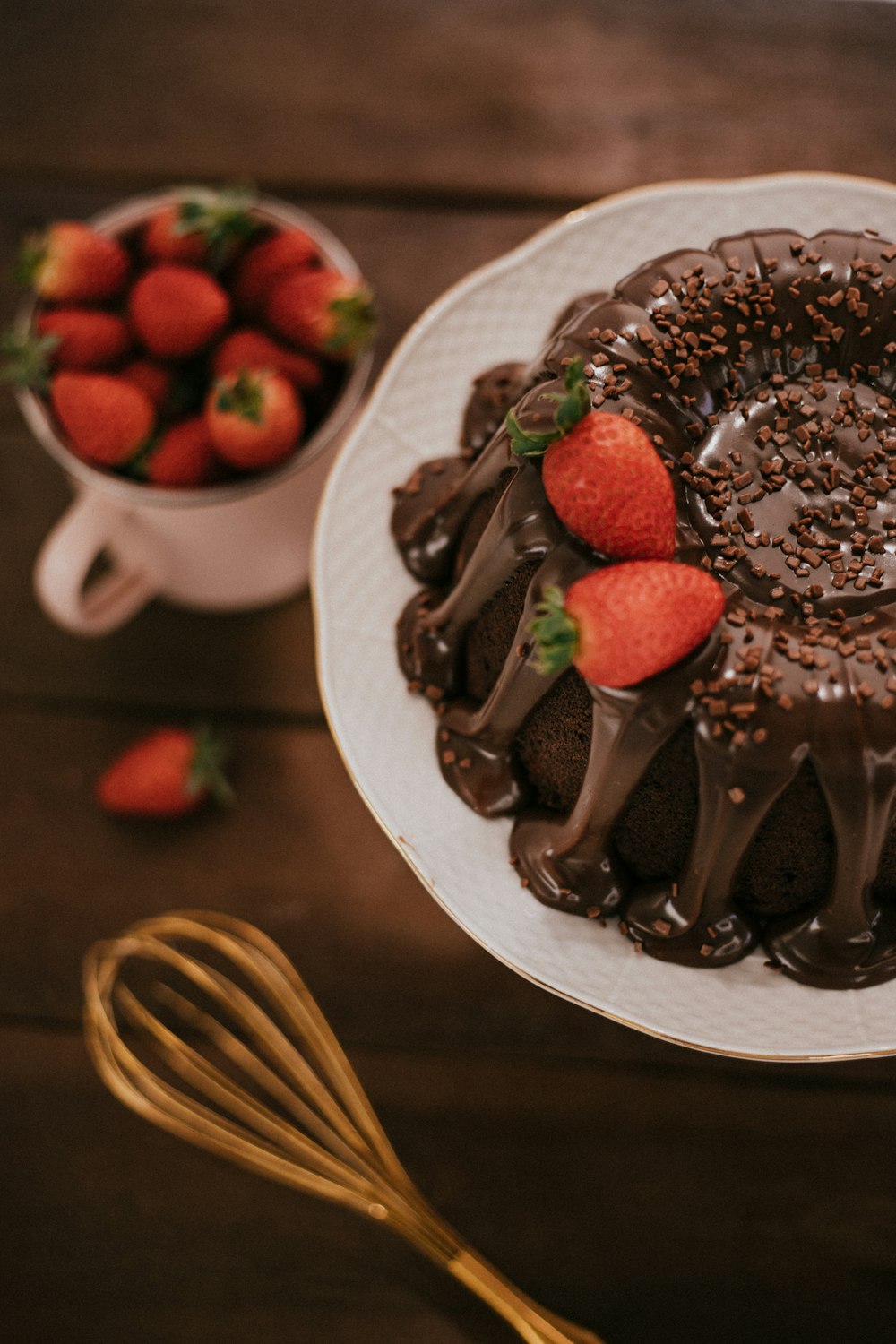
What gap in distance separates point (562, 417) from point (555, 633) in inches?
6.2

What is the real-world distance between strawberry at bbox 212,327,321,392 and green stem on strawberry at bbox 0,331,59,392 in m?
0.18

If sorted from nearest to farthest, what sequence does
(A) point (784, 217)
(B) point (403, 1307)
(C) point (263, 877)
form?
(A) point (784, 217), (B) point (403, 1307), (C) point (263, 877)

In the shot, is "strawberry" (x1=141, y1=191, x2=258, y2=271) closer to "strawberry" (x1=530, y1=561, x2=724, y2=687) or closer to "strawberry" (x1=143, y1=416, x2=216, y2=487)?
"strawberry" (x1=143, y1=416, x2=216, y2=487)

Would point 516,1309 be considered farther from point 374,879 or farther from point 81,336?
point 81,336

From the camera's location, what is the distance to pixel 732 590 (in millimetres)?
882

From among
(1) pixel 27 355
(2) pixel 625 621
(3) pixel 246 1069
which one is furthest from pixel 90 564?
(2) pixel 625 621

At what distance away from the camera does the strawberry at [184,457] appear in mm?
1208

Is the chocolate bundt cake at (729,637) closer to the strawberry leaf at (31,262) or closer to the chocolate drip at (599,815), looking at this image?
the chocolate drip at (599,815)

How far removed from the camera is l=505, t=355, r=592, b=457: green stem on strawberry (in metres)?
0.79

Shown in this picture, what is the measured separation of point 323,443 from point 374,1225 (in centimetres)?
87

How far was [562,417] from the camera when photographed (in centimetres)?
80

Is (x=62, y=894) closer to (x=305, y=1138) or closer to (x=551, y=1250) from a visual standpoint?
(x=305, y=1138)

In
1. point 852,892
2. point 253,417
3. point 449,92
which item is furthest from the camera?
point 449,92

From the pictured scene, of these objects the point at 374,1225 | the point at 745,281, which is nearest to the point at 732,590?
the point at 745,281
